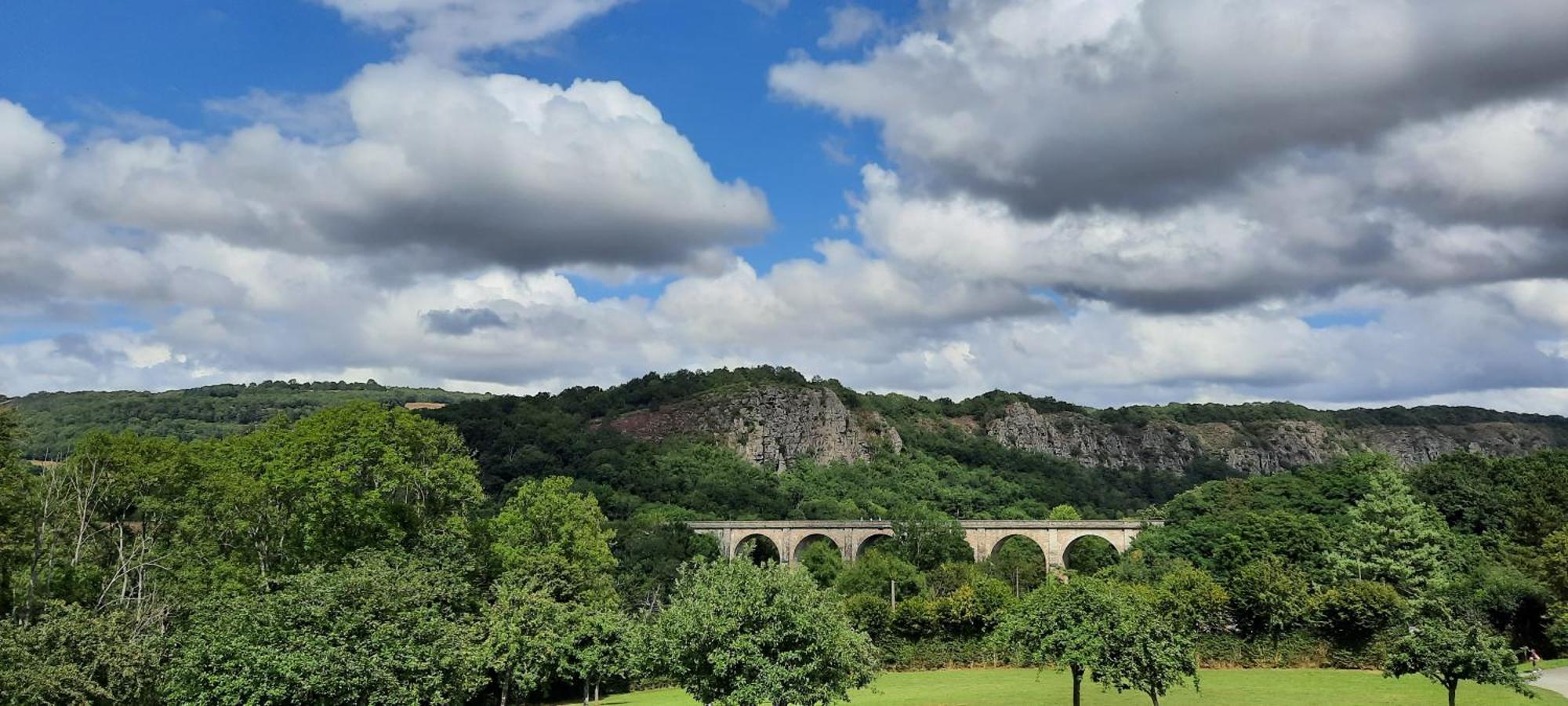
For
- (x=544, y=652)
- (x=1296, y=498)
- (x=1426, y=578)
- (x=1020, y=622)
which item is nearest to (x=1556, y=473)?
(x=1426, y=578)

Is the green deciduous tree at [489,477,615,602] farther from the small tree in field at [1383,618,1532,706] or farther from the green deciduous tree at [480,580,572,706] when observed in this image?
the small tree in field at [1383,618,1532,706]

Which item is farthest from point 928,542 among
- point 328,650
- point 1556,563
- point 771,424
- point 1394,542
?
point 771,424

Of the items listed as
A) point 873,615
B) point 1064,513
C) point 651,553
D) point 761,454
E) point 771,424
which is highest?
point 771,424

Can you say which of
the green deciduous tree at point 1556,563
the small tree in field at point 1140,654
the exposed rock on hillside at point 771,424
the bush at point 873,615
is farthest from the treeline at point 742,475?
the small tree in field at point 1140,654

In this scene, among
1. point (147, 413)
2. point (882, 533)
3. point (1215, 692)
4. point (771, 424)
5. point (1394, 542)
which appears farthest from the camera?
point (771, 424)

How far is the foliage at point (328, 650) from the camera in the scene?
2219cm

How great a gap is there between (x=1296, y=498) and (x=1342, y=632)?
101ft

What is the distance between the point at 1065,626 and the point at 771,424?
138 m

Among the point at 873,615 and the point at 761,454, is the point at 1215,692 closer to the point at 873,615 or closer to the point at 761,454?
the point at 873,615

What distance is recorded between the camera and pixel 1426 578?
54.4 meters

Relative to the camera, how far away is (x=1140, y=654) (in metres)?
28.0

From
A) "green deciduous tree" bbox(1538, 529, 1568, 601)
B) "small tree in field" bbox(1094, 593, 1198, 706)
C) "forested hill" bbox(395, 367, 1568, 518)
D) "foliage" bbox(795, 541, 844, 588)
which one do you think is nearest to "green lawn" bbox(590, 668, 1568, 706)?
"small tree in field" bbox(1094, 593, 1198, 706)

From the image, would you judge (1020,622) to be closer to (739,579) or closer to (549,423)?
(739,579)

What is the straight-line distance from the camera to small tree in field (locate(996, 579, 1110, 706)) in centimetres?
2875
